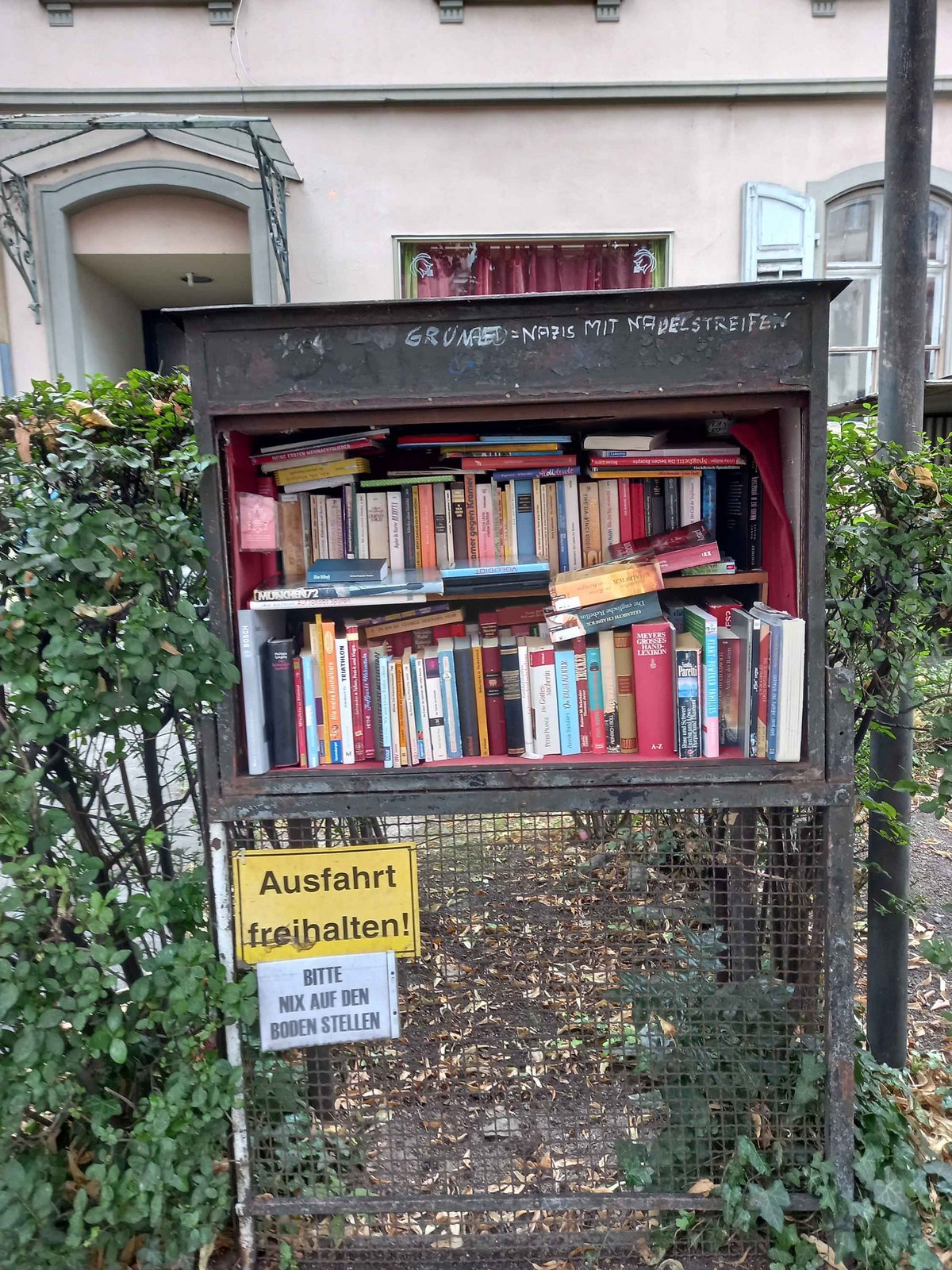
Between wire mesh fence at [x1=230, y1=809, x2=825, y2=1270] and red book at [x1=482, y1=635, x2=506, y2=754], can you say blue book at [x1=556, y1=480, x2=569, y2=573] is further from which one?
wire mesh fence at [x1=230, y1=809, x2=825, y2=1270]

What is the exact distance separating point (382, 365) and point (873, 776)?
5.94ft

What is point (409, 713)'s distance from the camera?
6.91 ft

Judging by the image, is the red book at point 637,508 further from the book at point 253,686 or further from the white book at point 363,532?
the book at point 253,686

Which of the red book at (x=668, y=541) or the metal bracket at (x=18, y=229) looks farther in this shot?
the metal bracket at (x=18, y=229)

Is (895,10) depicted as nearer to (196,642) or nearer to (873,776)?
(873,776)

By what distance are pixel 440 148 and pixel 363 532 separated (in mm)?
4900

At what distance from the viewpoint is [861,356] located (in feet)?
20.7

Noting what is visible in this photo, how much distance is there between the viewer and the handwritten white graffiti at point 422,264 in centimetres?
611

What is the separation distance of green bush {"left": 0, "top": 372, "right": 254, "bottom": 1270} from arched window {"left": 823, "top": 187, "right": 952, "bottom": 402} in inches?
228

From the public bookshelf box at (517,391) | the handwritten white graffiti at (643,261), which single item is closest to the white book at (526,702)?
the public bookshelf box at (517,391)

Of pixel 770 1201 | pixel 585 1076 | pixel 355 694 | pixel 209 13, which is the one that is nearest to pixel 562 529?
pixel 355 694

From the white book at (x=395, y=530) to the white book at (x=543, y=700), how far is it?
48 cm

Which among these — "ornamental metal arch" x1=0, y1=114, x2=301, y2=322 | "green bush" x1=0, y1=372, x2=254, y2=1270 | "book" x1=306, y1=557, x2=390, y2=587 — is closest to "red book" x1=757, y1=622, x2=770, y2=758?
"book" x1=306, y1=557, x2=390, y2=587

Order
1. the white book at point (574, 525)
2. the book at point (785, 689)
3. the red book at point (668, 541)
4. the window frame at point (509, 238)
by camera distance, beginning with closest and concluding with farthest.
Result: the book at point (785, 689)
the red book at point (668, 541)
the white book at point (574, 525)
the window frame at point (509, 238)
